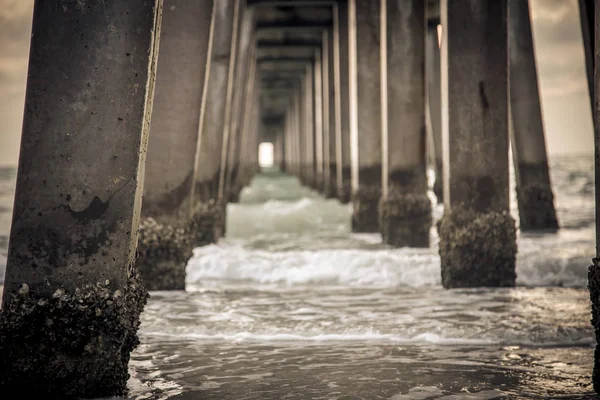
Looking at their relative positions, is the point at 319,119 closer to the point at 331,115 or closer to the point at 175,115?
the point at 331,115

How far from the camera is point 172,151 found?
6.13 meters

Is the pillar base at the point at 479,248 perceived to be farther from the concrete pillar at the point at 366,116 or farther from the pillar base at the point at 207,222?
the concrete pillar at the point at 366,116

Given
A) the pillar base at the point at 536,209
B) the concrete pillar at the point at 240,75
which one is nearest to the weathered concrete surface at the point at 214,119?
the concrete pillar at the point at 240,75

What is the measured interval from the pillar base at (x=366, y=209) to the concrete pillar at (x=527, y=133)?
2.15 m

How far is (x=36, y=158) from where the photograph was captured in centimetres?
286

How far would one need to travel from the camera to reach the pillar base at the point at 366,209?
37.7 feet

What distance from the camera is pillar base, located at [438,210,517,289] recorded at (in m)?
6.36

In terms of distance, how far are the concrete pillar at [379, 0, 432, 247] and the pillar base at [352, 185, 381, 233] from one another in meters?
2.16

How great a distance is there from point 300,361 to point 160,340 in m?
1.03

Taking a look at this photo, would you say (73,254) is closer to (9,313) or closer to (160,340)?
(9,313)

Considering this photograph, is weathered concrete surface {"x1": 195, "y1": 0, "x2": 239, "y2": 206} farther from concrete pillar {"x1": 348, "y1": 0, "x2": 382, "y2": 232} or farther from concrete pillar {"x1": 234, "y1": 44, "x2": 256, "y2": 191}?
concrete pillar {"x1": 234, "y1": 44, "x2": 256, "y2": 191}

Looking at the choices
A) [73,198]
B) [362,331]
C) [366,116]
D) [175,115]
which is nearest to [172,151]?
[175,115]

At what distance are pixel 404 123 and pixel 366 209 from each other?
9.33 feet

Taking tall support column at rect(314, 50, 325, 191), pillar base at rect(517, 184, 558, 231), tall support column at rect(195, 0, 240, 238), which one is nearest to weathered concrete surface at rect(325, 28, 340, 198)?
tall support column at rect(314, 50, 325, 191)
